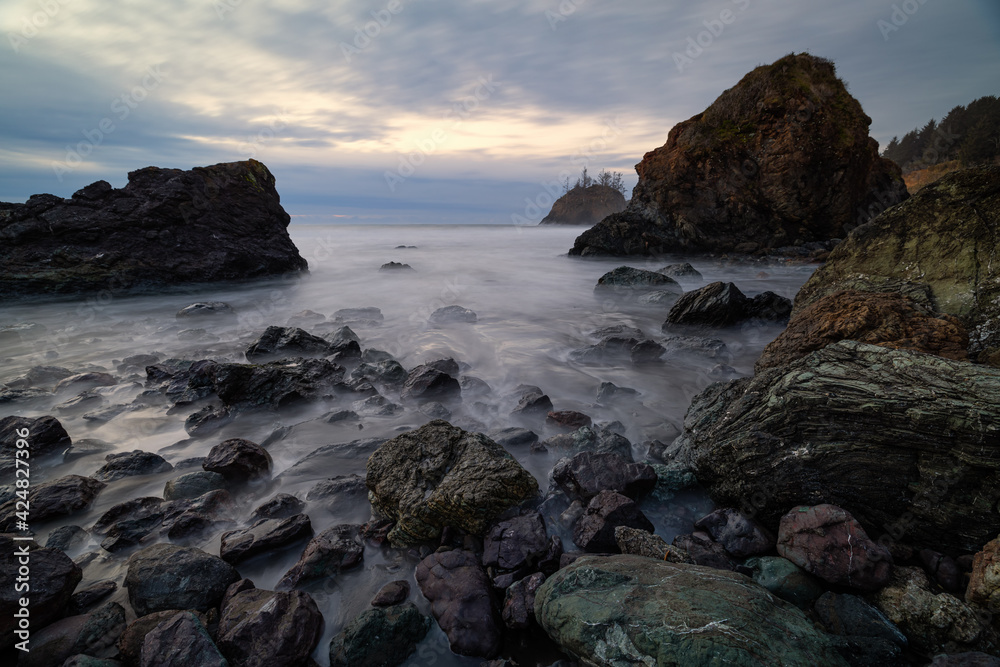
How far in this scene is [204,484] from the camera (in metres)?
3.83

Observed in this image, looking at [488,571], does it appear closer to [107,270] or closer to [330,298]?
[330,298]

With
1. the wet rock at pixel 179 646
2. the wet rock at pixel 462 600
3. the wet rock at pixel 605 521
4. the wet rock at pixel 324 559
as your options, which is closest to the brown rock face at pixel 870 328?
the wet rock at pixel 605 521

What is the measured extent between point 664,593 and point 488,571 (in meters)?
1.18

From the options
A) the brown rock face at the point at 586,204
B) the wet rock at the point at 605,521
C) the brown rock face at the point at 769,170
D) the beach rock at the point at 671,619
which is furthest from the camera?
the brown rock face at the point at 586,204

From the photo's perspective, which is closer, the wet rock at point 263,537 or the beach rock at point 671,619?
the beach rock at point 671,619

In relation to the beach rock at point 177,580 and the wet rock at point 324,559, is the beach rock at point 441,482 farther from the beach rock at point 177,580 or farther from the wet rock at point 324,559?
the beach rock at point 177,580

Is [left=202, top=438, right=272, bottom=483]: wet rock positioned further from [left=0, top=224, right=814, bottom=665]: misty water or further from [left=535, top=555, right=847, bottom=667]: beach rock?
[left=535, top=555, right=847, bottom=667]: beach rock

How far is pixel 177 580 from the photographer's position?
2605mm

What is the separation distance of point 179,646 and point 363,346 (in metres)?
6.49

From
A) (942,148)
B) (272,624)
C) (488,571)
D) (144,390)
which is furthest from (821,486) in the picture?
(942,148)

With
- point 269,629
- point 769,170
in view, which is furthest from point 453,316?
point 769,170

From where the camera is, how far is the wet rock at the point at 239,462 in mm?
3984

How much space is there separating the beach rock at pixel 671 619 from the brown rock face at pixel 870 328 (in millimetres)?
2955

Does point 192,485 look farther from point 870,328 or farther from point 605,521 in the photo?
point 870,328
